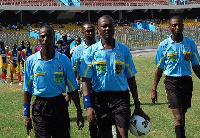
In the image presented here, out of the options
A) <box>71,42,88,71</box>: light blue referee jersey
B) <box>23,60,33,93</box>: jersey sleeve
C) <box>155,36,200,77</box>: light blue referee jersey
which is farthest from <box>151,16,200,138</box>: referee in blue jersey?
<box>23,60,33,93</box>: jersey sleeve

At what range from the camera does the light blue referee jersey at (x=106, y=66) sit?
5684mm

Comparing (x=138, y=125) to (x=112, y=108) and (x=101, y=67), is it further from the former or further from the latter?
(x=101, y=67)

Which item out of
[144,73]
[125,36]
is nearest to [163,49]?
[144,73]

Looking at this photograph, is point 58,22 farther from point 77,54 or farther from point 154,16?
point 77,54

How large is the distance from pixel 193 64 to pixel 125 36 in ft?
91.3

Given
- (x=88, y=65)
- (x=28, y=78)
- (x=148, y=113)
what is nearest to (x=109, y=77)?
(x=88, y=65)

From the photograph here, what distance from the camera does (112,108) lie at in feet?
18.9

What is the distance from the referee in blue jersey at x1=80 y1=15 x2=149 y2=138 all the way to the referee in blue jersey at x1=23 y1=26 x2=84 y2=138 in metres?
0.33

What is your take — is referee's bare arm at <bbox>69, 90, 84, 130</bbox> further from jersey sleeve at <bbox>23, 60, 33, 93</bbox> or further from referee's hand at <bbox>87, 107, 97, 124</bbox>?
jersey sleeve at <bbox>23, 60, 33, 93</bbox>

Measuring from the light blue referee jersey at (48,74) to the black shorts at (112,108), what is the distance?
54 cm

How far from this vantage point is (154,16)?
58.8 m

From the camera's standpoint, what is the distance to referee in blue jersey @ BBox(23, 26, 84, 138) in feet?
18.0

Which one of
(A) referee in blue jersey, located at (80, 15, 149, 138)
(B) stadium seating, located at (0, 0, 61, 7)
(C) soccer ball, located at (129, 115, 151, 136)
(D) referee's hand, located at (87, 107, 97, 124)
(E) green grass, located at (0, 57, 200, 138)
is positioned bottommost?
(E) green grass, located at (0, 57, 200, 138)

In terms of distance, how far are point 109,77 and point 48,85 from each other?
86 cm
